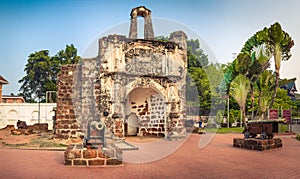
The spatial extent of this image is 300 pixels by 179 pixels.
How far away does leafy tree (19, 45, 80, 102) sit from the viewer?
118 ft

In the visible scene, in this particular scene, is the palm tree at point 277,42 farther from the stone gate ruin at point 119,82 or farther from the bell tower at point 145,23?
the bell tower at point 145,23

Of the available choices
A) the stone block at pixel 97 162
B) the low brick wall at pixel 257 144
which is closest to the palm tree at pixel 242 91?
the low brick wall at pixel 257 144

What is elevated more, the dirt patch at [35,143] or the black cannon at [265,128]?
the black cannon at [265,128]

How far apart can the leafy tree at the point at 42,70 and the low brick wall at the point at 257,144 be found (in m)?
28.4

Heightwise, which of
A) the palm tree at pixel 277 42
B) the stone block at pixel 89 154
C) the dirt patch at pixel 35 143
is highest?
the palm tree at pixel 277 42

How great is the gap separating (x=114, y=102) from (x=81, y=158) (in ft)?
20.9

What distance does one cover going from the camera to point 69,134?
47.0 ft

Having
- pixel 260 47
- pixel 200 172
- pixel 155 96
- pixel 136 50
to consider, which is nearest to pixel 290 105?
pixel 260 47

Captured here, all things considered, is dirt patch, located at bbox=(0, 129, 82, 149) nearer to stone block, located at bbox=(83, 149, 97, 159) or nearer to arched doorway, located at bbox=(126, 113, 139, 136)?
stone block, located at bbox=(83, 149, 97, 159)

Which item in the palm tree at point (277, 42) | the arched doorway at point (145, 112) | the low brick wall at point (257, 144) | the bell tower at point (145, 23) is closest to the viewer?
the low brick wall at point (257, 144)

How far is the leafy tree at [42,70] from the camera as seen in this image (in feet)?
118

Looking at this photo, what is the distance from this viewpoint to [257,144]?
1148cm

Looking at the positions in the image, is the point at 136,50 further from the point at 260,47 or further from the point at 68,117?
the point at 260,47

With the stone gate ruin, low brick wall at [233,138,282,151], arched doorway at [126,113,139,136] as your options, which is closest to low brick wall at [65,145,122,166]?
the stone gate ruin
